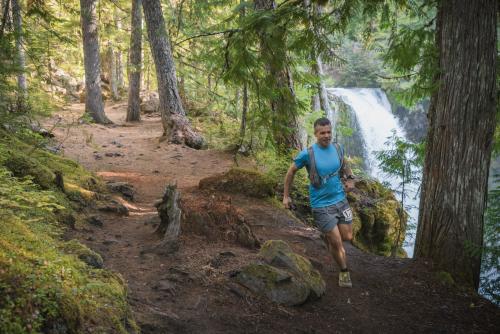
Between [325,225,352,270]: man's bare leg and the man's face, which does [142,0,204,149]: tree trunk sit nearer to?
the man's face

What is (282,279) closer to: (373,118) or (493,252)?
(493,252)

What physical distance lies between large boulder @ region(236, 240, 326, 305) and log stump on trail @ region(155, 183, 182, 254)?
3.16 ft

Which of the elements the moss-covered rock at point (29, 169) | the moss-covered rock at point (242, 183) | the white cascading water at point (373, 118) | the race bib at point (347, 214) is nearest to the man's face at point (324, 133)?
the race bib at point (347, 214)

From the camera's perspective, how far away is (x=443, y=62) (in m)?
5.20

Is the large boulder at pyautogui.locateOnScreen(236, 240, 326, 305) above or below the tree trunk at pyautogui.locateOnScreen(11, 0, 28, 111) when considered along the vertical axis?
below

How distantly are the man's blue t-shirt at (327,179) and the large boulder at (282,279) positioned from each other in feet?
2.55

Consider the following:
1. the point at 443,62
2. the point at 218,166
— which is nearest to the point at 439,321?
the point at 443,62

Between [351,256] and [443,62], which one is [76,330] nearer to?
[351,256]

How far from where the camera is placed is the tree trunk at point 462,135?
4.93 meters

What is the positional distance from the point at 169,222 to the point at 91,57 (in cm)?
1192

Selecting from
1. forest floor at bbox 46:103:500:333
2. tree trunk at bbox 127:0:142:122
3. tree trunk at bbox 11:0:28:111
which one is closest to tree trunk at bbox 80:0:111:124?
tree trunk at bbox 127:0:142:122

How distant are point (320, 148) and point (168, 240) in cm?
219

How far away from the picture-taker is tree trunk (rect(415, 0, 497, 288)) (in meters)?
4.93

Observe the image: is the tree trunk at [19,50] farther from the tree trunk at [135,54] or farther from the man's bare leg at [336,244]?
the tree trunk at [135,54]
